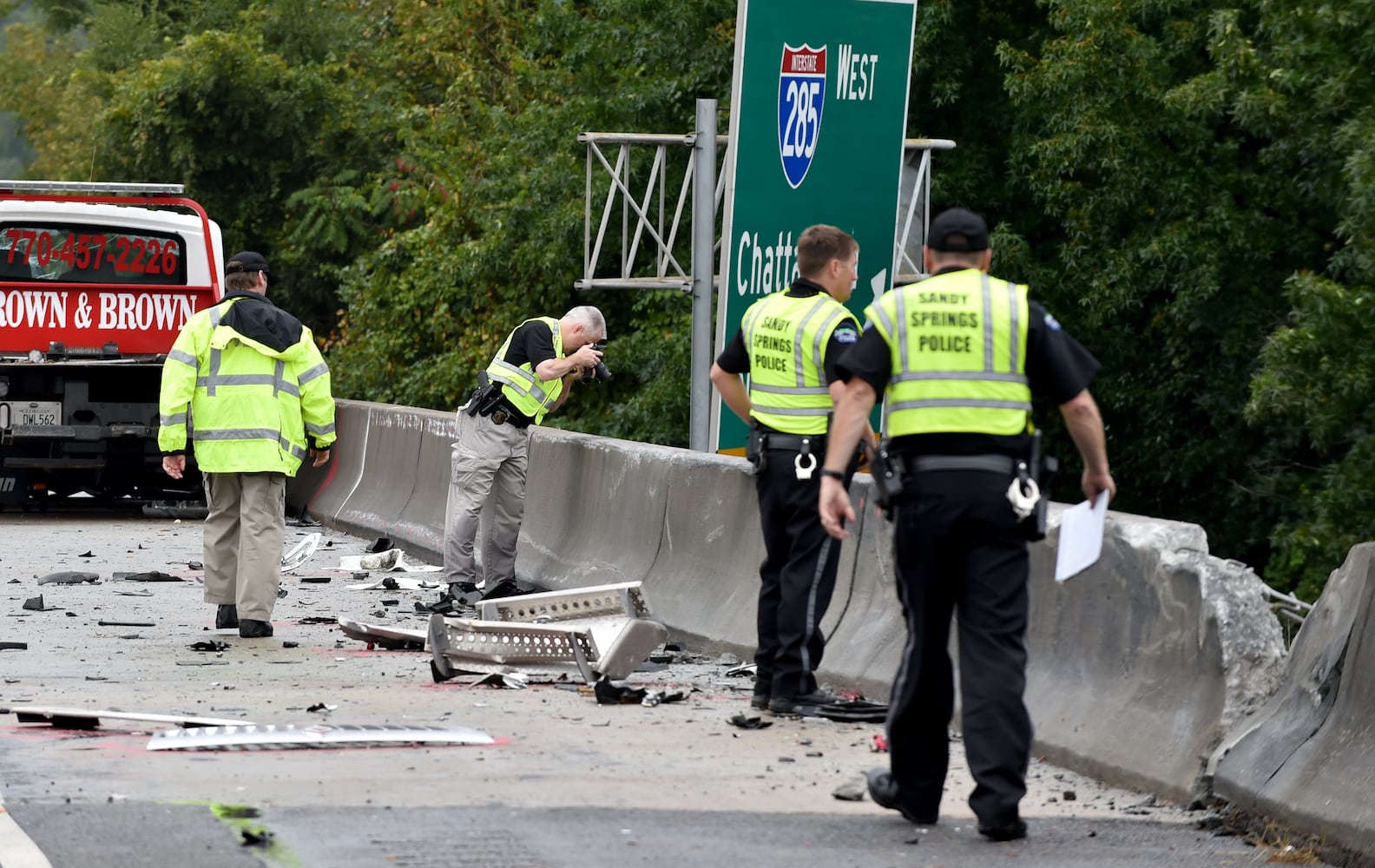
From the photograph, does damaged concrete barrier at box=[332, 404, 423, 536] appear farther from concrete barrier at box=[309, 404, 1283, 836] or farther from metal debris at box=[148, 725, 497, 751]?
metal debris at box=[148, 725, 497, 751]

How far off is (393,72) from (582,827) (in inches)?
1419

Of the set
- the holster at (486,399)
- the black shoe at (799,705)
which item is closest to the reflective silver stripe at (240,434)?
the holster at (486,399)

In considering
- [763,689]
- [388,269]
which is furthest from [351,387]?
[763,689]

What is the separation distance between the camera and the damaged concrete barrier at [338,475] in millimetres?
17500

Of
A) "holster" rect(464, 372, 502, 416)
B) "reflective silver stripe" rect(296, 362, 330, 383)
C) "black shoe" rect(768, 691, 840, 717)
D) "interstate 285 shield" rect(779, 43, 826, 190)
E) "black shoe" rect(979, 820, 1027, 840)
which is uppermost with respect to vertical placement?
"interstate 285 shield" rect(779, 43, 826, 190)

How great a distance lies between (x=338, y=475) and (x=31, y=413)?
2609 mm

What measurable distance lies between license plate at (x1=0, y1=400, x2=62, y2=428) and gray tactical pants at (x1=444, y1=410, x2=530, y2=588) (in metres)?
6.94

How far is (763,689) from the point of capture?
809 cm

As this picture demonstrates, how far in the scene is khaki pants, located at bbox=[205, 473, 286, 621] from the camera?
33.8ft

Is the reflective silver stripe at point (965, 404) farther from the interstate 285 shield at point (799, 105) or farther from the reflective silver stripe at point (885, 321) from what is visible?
the interstate 285 shield at point (799, 105)

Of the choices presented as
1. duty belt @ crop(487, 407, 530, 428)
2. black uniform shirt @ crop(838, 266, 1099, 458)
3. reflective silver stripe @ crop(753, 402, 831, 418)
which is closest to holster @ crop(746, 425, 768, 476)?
reflective silver stripe @ crop(753, 402, 831, 418)

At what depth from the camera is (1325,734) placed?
5.89 metres

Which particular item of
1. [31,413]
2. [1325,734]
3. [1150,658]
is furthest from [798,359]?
[31,413]

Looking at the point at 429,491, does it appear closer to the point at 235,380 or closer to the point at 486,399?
the point at 486,399
